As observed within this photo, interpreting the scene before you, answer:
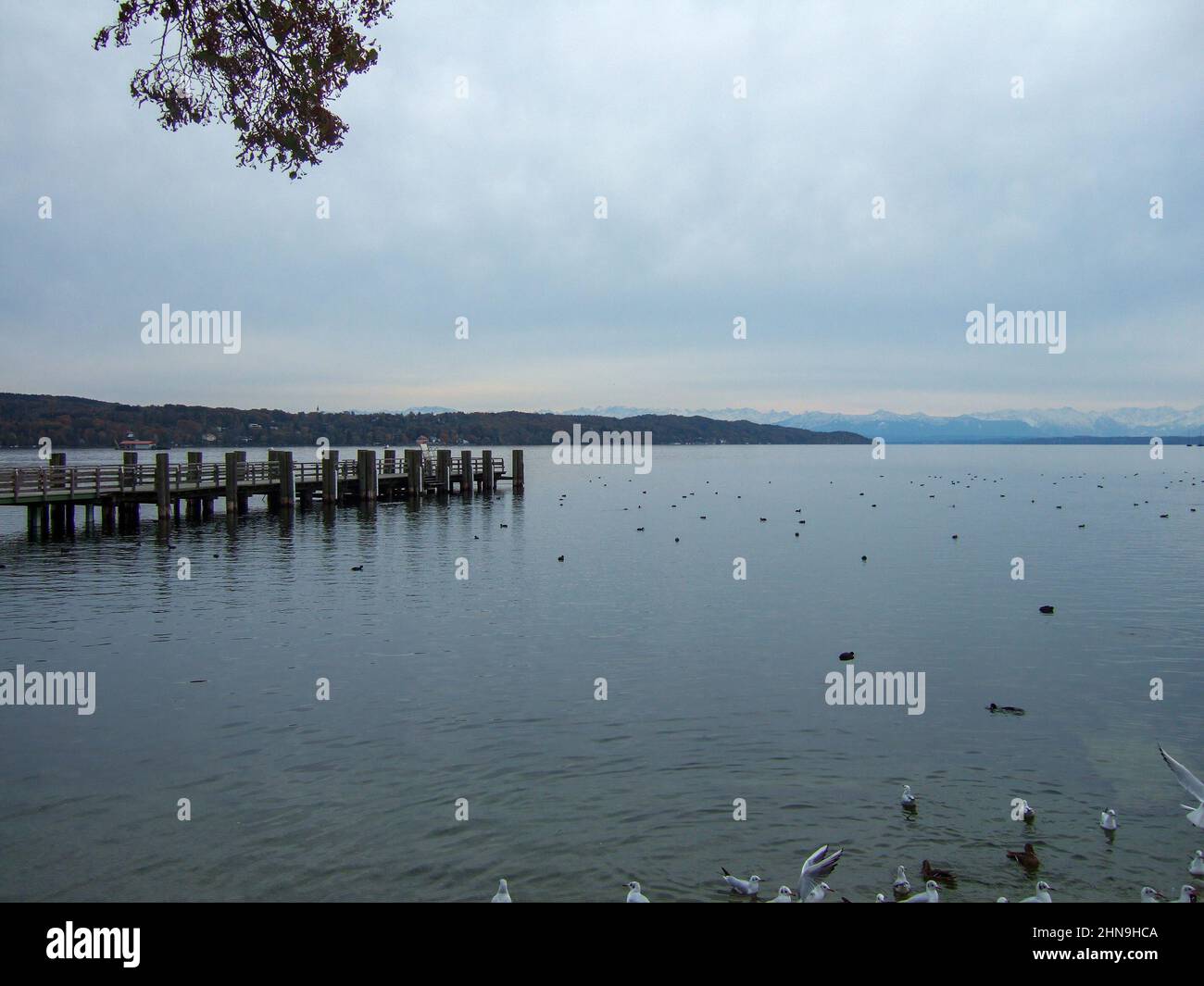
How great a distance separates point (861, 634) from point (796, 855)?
14182mm

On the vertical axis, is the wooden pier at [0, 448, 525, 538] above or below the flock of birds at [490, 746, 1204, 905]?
above

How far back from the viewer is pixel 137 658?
2125 cm

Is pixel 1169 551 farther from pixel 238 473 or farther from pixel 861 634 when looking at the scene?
pixel 238 473

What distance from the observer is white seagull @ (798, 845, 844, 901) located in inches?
388

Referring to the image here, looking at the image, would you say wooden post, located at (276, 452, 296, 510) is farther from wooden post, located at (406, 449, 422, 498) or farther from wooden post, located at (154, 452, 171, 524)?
wooden post, located at (406, 449, 422, 498)

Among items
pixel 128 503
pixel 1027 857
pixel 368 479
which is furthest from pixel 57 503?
pixel 1027 857

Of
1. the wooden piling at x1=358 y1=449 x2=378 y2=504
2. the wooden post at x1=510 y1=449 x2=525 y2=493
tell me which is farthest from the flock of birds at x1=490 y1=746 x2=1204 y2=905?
the wooden post at x1=510 y1=449 x2=525 y2=493

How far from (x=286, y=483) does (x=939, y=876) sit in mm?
53354

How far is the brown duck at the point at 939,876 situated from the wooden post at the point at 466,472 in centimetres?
6514

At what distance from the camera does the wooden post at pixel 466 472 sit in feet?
244

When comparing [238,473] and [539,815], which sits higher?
[238,473]

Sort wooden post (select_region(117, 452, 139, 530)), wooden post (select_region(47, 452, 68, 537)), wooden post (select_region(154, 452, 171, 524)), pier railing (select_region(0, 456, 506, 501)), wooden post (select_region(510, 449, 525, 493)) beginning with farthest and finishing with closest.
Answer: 1. wooden post (select_region(510, 449, 525, 493))
2. wooden post (select_region(117, 452, 139, 530))
3. wooden post (select_region(154, 452, 171, 524))
4. wooden post (select_region(47, 452, 68, 537))
5. pier railing (select_region(0, 456, 506, 501))

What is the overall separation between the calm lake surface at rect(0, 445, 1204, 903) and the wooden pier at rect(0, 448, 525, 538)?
6.62 metres
